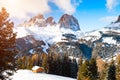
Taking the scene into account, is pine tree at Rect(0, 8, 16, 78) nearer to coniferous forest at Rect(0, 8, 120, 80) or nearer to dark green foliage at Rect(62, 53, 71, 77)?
coniferous forest at Rect(0, 8, 120, 80)

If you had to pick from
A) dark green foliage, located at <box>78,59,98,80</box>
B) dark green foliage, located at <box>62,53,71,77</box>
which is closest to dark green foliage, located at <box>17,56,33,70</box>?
dark green foliage, located at <box>62,53,71,77</box>

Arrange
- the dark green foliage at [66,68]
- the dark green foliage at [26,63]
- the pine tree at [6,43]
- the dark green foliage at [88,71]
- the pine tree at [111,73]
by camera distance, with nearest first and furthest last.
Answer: the pine tree at [6,43], the pine tree at [111,73], the dark green foliage at [88,71], the dark green foliage at [66,68], the dark green foliage at [26,63]

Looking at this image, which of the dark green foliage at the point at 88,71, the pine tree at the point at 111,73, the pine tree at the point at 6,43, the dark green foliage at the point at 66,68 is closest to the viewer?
the pine tree at the point at 6,43

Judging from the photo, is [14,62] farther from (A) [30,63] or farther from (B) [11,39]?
(A) [30,63]

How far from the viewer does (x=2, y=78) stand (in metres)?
27.8

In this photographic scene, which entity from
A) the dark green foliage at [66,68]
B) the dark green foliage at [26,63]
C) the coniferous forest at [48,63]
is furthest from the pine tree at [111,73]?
the dark green foliage at [26,63]

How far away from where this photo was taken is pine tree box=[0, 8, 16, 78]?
27967 mm

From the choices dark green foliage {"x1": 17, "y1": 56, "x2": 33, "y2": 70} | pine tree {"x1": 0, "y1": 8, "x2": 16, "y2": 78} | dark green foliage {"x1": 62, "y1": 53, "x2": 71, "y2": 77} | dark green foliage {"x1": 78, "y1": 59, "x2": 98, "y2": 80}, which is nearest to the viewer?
pine tree {"x1": 0, "y1": 8, "x2": 16, "y2": 78}

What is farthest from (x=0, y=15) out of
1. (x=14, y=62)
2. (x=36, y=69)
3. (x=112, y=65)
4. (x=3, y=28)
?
(x=36, y=69)

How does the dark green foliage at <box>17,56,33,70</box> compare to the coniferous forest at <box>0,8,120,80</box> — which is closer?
the coniferous forest at <box>0,8,120,80</box>

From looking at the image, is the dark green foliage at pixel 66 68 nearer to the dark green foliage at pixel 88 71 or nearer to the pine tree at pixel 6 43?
the dark green foliage at pixel 88 71

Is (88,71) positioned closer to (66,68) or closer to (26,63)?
(66,68)

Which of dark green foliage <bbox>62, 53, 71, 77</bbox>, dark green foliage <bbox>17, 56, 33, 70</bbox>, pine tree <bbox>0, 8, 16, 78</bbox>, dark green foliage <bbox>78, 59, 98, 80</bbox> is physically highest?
dark green foliage <bbox>17, 56, 33, 70</bbox>

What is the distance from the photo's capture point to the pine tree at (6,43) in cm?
2797
